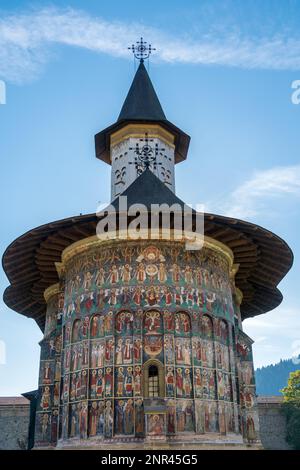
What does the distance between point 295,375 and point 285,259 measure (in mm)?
12751

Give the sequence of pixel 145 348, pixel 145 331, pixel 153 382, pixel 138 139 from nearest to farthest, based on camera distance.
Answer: pixel 153 382 < pixel 145 348 < pixel 145 331 < pixel 138 139

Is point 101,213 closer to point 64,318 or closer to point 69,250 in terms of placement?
point 69,250

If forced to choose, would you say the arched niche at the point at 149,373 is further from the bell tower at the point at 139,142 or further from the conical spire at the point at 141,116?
the conical spire at the point at 141,116

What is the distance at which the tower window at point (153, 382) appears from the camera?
14.2 m

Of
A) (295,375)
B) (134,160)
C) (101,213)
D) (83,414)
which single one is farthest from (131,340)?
(295,375)

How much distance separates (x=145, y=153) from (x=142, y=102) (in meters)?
3.70

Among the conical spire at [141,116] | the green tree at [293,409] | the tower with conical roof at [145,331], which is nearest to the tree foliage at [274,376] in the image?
the green tree at [293,409]

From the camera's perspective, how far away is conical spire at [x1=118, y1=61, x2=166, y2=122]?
23.3m

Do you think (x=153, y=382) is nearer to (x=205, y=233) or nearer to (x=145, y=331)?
(x=145, y=331)

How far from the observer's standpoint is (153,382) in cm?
1428

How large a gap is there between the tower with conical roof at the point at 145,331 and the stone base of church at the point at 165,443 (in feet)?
0.11

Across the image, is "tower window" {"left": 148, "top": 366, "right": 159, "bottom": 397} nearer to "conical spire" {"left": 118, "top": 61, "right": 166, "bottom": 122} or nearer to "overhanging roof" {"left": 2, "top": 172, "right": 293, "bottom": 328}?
"overhanging roof" {"left": 2, "top": 172, "right": 293, "bottom": 328}

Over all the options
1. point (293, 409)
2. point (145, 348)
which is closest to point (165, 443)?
point (145, 348)

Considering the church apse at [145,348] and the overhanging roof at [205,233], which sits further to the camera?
the overhanging roof at [205,233]
